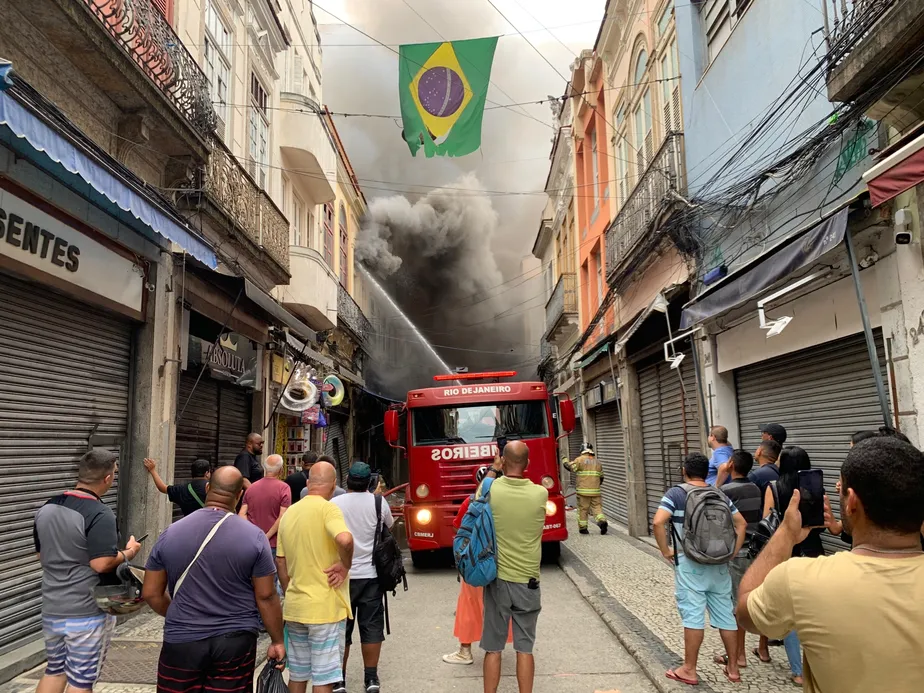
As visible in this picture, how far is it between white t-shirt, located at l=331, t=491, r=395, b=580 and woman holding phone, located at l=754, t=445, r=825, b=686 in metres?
2.85

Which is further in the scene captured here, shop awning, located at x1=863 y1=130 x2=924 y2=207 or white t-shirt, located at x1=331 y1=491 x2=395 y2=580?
white t-shirt, located at x1=331 y1=491 x2=395 y2=580

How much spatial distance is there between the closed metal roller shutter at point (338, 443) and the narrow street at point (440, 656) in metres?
11.4

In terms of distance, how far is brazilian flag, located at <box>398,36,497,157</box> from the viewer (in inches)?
373

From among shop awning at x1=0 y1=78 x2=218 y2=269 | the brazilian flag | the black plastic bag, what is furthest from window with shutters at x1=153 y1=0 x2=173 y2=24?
the black plastic bag

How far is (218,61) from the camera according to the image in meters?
10.8

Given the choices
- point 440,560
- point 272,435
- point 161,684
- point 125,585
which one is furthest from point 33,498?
point 272,435

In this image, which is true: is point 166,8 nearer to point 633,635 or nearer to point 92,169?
point 92,169

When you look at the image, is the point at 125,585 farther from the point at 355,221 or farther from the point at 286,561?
the point at 355,221

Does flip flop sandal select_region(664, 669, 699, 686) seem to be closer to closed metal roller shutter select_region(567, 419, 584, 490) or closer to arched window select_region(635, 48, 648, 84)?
arched window select_region(635, 48, 648, 84)

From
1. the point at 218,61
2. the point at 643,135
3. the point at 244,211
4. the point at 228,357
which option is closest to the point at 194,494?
the point at 228,357

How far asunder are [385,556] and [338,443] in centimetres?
1552

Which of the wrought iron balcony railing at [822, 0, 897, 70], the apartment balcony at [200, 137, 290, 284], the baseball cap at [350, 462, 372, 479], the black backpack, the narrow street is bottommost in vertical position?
the narrow street

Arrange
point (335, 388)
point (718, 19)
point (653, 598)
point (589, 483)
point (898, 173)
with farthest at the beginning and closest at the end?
1. point (335, 388)
2. point (589, 483)
3. point (718, 19)
4. point (653, 598)
5. point (898, 173)

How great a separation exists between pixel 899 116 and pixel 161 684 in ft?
19.9
